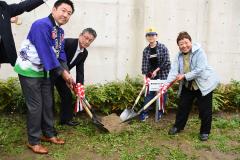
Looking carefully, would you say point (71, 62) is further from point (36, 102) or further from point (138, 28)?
point (138, 28)

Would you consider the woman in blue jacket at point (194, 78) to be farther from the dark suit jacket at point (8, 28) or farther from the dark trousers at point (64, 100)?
the dark suit jacket at point (8, 28)

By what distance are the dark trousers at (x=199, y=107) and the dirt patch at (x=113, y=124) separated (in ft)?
2.83

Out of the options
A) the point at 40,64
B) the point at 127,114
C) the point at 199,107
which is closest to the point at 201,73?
the point at 199,107

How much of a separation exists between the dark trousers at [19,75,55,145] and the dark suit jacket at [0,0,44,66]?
1.08 feet

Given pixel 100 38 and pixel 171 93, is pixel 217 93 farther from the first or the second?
pixel 100 38

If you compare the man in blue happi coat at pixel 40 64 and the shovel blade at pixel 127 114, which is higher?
the man in blue happi coat at pixel 40 64

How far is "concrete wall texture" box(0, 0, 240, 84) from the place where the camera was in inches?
274

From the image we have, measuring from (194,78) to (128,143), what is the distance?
4.50 ft

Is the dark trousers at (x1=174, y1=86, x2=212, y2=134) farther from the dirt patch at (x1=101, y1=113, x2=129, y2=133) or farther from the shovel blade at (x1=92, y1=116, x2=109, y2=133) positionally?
the shovel blade at (x1=92, y1=116, x2=109, y2=133)

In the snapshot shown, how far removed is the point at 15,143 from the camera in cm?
526

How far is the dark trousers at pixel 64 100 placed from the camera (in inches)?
228

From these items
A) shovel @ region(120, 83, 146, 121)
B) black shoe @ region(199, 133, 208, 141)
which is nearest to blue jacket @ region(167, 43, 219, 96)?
black shoe @ region(199, 133, 208, 141)

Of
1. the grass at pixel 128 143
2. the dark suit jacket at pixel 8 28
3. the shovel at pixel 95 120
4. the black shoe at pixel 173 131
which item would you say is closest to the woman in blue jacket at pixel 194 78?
the black shoe at pixel 173 131

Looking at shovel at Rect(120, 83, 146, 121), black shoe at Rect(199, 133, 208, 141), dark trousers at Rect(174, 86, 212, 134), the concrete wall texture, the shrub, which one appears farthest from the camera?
the concrete wall texture
